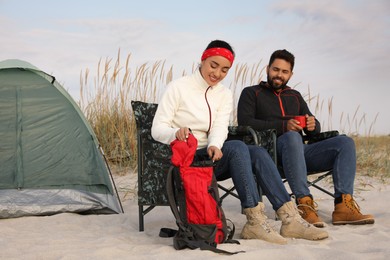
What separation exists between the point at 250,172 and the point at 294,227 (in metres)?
0.37

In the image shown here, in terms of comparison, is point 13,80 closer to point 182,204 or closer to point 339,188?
point 182,204

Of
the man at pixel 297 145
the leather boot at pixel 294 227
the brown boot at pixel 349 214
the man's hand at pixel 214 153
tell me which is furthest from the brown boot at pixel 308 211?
the man's hand at pixel 214 153

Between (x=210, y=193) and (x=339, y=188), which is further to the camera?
(x=339, y=188)

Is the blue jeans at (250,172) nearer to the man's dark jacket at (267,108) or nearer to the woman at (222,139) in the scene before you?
the woman at (222,139)

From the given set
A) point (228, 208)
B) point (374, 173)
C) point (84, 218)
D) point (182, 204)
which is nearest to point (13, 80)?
point (84, 218)

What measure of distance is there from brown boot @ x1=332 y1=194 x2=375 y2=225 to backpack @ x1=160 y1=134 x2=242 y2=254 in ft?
2.99

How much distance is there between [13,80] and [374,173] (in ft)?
12.4

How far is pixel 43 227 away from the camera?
3.42 meters

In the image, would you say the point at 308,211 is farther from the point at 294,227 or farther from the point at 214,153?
the point at 214,153

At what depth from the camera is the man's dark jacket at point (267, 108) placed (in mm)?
3375

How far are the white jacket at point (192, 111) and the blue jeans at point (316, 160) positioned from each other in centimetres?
49

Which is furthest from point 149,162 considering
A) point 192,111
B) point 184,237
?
point 184,237

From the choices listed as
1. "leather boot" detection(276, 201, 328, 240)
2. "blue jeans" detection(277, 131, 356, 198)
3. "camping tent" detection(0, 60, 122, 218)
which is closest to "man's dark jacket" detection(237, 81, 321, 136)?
"blue jeans" detection(277, 131, 356, 198)

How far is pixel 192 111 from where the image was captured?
2.82m
